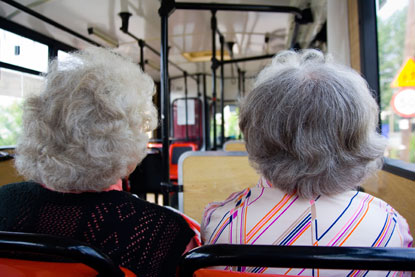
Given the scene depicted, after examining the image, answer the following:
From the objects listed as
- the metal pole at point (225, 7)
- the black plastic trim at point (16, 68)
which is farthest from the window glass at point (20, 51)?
the metal pole at point (225, 7)

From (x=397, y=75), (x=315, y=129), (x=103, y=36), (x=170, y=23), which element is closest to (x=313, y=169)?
(x=315, y=129)

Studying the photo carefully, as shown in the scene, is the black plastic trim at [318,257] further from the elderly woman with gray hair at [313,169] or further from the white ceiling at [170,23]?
the white ceiling at [170,23]

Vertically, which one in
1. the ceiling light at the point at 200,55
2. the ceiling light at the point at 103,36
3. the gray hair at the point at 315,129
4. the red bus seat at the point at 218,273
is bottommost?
the red bus seat at the point at 218,273

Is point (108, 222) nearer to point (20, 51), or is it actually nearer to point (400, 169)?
point (400, 169)

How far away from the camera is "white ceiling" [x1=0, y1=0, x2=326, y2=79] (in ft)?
9.58

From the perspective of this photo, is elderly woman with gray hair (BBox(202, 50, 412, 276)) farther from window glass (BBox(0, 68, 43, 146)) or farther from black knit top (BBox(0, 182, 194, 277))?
window glass (BBox(0, 68, 43, 146))

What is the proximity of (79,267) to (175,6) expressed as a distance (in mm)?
1582

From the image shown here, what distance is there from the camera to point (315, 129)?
649 millimetres

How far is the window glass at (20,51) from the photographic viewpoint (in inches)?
102

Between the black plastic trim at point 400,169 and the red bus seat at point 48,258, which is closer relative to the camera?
the red bus seat at point 48,258

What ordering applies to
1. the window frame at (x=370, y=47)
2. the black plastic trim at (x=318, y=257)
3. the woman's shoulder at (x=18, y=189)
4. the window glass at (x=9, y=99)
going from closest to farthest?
the black plastic trim at (x=318, y=257), the woman's shoulder at (x=18, y=189), the window frame at (x=370, y=47), the window glass at (x=9, y=99)

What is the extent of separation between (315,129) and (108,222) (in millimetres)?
526

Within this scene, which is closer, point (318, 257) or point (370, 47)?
point (318, 257)

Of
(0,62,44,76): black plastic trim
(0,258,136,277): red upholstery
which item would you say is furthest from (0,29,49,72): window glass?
(0,258,136,277): red upholstery
